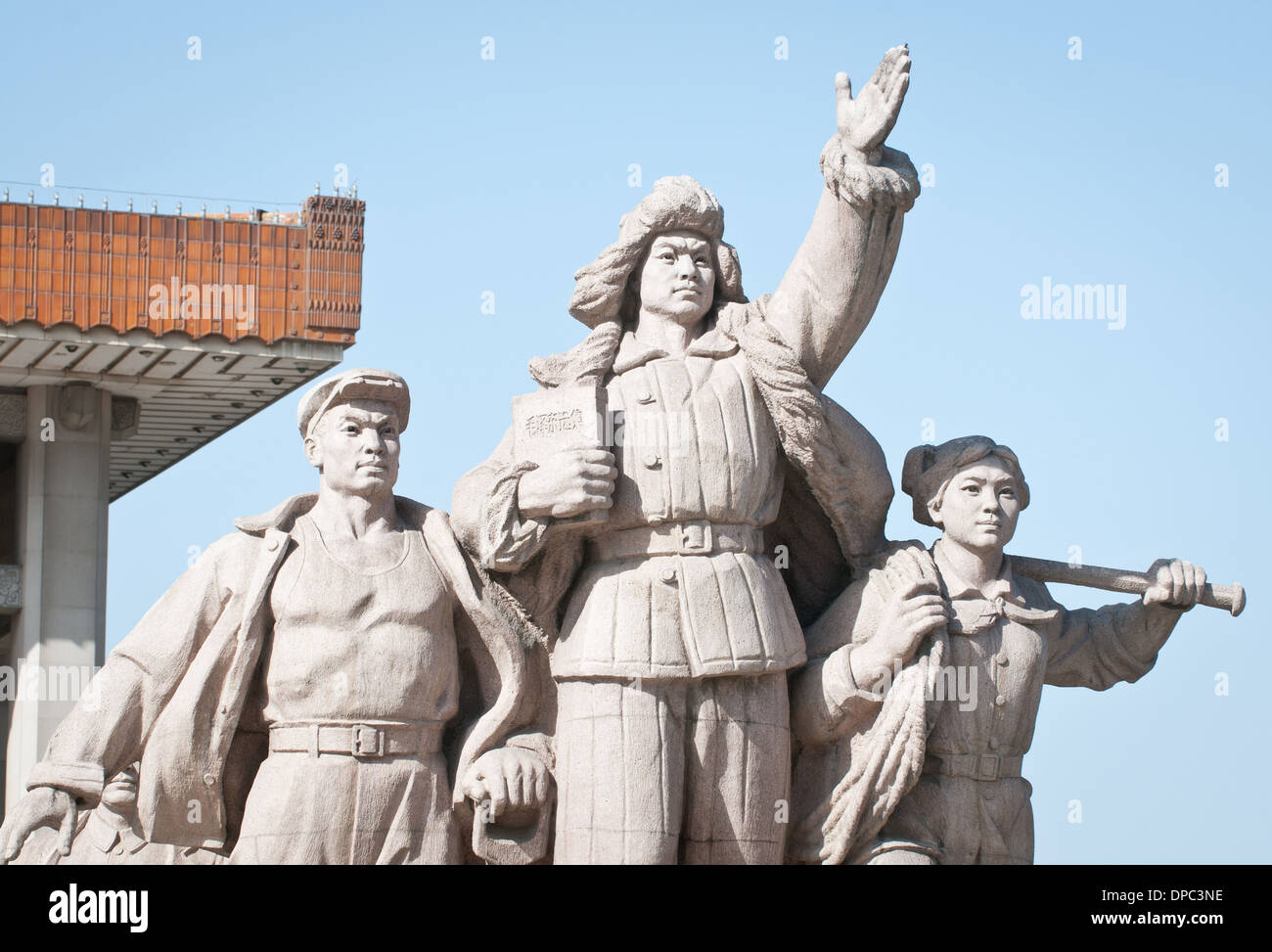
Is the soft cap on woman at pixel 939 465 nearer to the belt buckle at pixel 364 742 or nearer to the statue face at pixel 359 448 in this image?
the statue face at pixel 359 448

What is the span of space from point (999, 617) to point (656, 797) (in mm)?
1675

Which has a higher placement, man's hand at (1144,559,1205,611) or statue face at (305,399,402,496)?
statue face at (305,399,402,496)

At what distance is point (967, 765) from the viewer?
7809 mm

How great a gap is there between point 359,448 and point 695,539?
144 cm

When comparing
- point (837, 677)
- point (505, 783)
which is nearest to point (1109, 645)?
point (837, 677)

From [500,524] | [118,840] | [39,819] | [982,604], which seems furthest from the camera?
[118,840]

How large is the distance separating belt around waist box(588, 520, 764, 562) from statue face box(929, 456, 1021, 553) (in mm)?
887

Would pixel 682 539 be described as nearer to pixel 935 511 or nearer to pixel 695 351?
pixel 695 351

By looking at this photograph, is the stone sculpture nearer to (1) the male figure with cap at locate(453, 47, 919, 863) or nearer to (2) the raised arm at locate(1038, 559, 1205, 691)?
(1) the male figure with cap at locate(453, 47, 919, 863)

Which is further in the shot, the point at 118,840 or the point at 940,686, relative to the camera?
the point at 118,840

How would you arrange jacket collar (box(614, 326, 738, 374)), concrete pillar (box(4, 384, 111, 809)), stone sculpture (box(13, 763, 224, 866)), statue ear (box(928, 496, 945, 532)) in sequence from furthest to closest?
concrete pillar (box(4, 384, 111, 809))
statue ear (box(928, 496, 945, 532))
stone sculpture (box(13, 763, 224, 866))
jacket collar (box(614, 326, 738, 374))

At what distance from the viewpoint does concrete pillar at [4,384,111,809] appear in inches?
917

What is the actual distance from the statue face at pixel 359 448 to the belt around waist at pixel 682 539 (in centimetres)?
96

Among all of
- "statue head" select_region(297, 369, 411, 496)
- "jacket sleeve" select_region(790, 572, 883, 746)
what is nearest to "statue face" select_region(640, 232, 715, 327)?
"statue head" select_region(297, 369, 411, 496)
